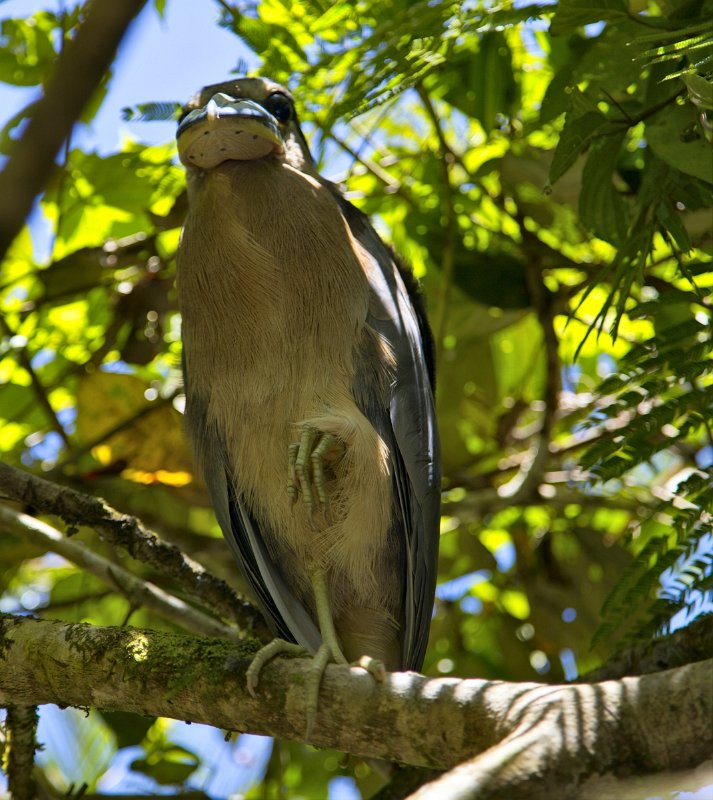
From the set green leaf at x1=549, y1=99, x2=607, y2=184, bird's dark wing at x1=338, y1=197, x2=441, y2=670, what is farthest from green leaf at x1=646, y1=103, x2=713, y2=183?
bird's dark wing at x1=338, y1=197, x2=441, y2=670

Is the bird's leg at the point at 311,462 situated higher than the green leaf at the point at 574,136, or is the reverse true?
the green leaf at the point at 574,136

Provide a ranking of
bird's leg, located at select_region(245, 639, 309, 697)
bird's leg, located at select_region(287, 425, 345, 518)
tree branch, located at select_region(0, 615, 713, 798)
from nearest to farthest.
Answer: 1. tree branch, located at select_region(0, 615, 713, 798)
2. bird's leg, located at select_region(245, 639, 309, 697)
3. bird's leg, located at select_region(287, 425, 345, 518)

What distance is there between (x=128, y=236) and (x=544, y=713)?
2445mm

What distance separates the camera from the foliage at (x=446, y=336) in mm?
2684

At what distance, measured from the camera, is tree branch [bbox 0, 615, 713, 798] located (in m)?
1.27

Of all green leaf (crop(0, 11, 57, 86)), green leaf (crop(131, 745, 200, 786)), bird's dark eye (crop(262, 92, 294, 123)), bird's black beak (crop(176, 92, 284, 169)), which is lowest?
green leaf (crop(131, 745, 200, 786))

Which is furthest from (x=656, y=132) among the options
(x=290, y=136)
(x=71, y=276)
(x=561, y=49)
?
(x=71, y=276)

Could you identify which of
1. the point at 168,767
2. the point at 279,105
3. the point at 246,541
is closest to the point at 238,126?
the point at 279,105

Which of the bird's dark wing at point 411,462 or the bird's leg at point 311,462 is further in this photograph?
the bird's dark wing at point 411,462

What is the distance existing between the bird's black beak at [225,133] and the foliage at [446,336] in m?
0.15

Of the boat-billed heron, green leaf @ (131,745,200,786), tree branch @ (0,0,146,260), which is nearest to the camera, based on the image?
tree branch @ (0,0,146,260)

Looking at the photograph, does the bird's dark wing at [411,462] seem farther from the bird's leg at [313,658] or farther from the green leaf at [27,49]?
the green leaf at [27,49]

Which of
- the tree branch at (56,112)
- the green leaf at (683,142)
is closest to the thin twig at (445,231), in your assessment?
the green leaf at (683,142)

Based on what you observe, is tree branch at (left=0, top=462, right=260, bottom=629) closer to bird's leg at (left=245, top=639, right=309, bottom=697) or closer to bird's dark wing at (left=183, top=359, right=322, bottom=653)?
bird's dark wing at (left=183, top=359, right=322, bottom=653)
